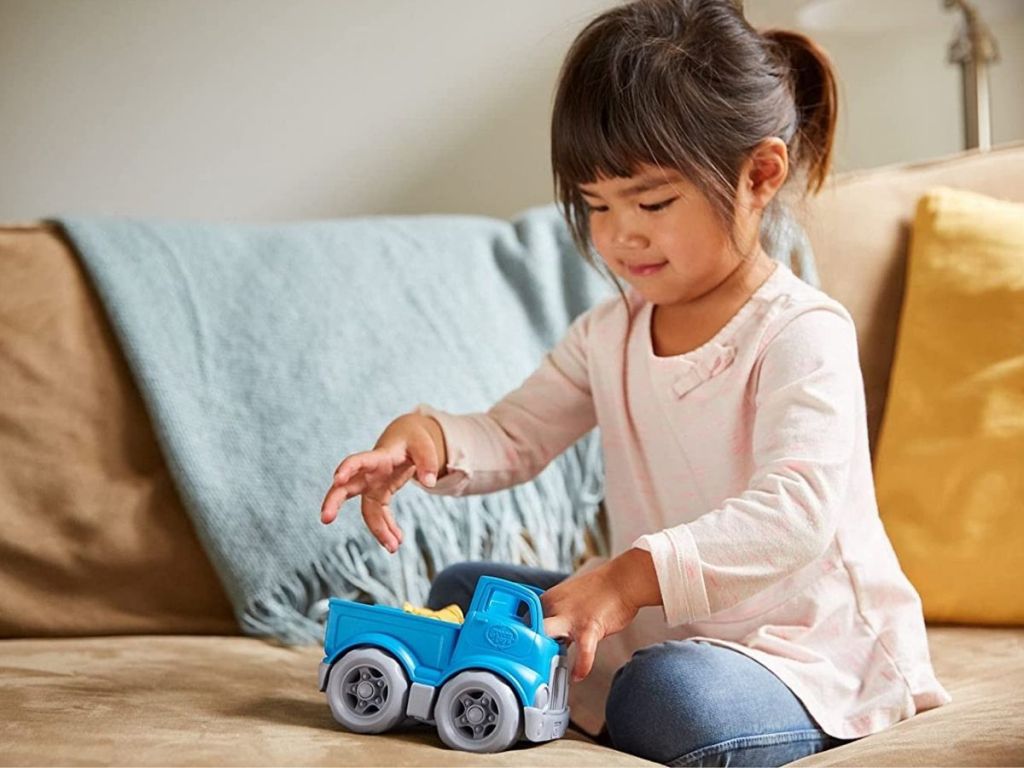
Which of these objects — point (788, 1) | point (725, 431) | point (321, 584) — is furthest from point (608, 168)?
point (788, 1)

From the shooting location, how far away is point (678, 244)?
1.13 meters

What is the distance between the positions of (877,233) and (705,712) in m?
0.78

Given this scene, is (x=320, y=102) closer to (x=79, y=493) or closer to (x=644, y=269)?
(x=79, y=493)

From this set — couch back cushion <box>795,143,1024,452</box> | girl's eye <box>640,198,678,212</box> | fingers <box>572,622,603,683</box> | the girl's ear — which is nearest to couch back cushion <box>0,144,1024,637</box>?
couch back cushion <box>795,143,1024,452</box>

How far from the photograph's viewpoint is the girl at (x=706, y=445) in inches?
38.8

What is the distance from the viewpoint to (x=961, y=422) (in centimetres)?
141

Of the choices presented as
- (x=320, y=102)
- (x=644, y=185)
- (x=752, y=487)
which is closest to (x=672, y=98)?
A: (x=644, y=185)

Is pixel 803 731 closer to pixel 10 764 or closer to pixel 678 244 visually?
pixel 678 244

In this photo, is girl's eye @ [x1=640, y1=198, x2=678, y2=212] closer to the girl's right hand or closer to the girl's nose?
the girl's nose

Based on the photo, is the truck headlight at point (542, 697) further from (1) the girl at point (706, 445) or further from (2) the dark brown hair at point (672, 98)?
(2) the dark brown hair at point (672, 98)

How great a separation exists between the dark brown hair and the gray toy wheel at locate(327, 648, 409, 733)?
0.45 metres

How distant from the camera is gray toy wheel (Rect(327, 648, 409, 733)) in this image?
942mm

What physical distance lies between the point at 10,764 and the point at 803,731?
58cm

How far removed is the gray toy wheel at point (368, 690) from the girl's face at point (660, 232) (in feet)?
1.35
